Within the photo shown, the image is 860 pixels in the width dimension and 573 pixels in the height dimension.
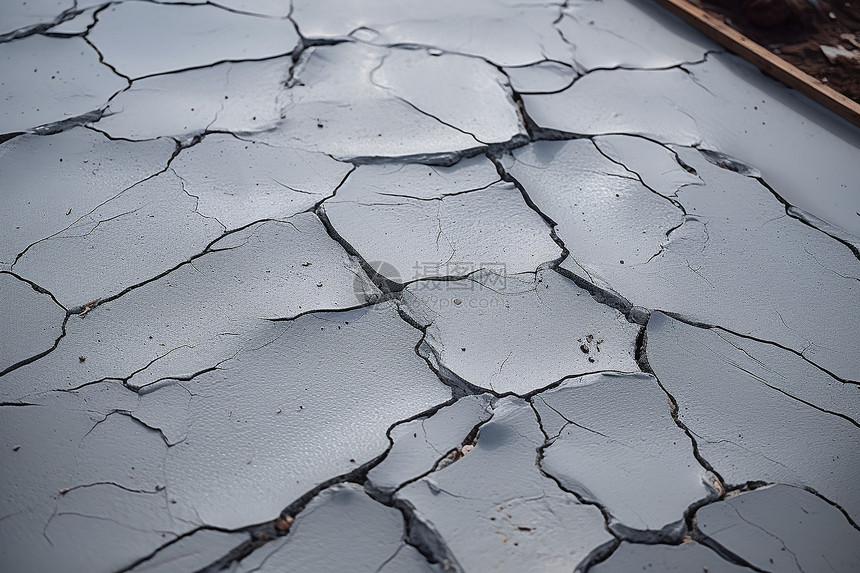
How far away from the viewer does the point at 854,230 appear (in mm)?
2234

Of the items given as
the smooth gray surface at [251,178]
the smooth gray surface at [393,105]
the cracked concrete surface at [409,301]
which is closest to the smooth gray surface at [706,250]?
the cracked concrete surface at [409,301]

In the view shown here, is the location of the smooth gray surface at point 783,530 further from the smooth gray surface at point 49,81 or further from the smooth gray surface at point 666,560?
the smooth gray surface at point 49,81

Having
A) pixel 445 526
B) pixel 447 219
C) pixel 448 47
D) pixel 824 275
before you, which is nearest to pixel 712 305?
pixel 824 275

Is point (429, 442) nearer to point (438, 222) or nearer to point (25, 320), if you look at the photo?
point (438, 222)

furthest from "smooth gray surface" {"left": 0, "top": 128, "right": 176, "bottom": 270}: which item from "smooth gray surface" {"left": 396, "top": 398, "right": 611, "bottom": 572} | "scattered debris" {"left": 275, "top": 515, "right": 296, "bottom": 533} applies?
"smooth gray surface" {"left": 396, "top": 398, "right": 611, "bottom": 572}

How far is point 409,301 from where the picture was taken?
1.88 meters

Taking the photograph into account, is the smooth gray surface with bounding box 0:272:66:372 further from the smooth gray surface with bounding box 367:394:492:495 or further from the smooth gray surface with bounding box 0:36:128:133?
the smooth gray surface with bounding box 367:394:492:495

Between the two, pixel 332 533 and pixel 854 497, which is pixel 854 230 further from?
pixel 332 533

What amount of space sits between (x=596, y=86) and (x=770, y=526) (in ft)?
6.30

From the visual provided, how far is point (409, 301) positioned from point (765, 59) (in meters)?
2.18

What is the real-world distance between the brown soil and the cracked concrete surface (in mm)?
330

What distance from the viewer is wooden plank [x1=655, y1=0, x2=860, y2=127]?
2705 mm

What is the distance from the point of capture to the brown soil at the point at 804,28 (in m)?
2.95

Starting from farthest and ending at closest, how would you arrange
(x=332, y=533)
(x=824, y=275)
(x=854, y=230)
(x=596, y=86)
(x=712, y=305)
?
(x=596, y=86) < (x=854, y=230) < (x=824, y=275) < (x=712, y=305) < (x=332, y=533)
